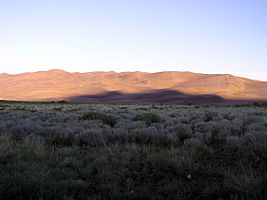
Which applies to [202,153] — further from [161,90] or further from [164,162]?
[161,90]

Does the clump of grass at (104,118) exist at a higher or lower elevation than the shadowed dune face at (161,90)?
lower

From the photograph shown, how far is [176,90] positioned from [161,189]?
128 metres

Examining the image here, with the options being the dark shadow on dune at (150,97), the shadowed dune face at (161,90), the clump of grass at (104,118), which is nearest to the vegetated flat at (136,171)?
the clump of grass at (104,118)

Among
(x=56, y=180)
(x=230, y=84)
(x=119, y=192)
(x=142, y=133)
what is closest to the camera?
(x=119, y=192)

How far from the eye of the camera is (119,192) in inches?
140

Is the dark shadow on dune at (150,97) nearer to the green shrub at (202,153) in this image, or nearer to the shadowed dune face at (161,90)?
the shadowed dune face at (161,90)

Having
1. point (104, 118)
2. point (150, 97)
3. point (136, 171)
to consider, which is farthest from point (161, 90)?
point (136, 171)

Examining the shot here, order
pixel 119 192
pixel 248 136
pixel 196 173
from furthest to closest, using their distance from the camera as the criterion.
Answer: pixel 248 136 → pixel 196 173 → pixel 119 192

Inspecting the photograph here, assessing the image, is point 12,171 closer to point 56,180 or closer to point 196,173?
point 56,180

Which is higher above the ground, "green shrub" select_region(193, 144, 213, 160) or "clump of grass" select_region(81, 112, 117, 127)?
"clump of grass" select_region(81, 112, 117, 127)

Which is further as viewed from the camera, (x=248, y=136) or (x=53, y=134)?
(x=53, y=134)

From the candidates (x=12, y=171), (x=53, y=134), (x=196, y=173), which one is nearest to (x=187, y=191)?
Answer: (x=196, y=173)

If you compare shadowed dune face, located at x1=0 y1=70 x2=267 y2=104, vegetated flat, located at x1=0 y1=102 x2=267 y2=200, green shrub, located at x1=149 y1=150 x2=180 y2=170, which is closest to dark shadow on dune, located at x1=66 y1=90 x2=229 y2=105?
shadowed dune face, located at x1=0 y1=70 x2=267 y2=104

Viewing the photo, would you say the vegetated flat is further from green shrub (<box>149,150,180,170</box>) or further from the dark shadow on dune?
the dark shadow on dune
